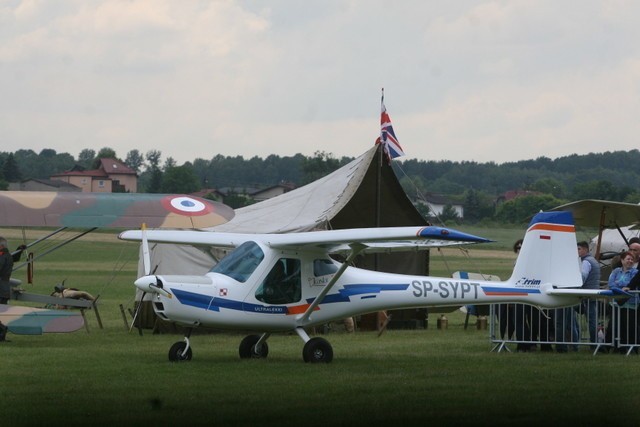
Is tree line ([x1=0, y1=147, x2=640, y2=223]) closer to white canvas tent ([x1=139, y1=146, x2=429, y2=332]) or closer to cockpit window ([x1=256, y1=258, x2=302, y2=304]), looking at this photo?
white canvas tent ([x1=139, y1=146, x2=429, y2=332])

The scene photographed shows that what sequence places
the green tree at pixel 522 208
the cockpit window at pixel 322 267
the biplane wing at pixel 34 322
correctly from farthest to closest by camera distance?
1. the green tree at pixel 522 208
2. the biplane wing at pixel 34 322
3. the cockpit window at pixel 322 267

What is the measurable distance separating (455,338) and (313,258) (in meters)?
5.28

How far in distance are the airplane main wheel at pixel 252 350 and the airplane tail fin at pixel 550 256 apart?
11.7 feet

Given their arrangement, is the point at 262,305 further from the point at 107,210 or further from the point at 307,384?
the point at 107,210

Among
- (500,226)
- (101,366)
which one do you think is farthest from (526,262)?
(500,226)

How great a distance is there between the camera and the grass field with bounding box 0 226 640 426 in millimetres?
9609

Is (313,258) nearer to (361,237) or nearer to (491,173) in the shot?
(361,237)

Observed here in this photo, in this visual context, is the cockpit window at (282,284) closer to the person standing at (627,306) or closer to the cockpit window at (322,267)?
the cockpit window at (322,267)

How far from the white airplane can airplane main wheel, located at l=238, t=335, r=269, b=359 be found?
0.05 feet

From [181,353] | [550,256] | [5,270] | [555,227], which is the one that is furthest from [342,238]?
[5,270]

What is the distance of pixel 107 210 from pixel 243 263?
15.0 feet

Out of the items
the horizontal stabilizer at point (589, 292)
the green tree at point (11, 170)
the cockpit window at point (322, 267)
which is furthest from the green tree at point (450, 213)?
the cockpit window at point (322, 267)

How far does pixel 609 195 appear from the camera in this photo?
57.0m

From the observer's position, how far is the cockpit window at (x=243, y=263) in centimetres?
1475
